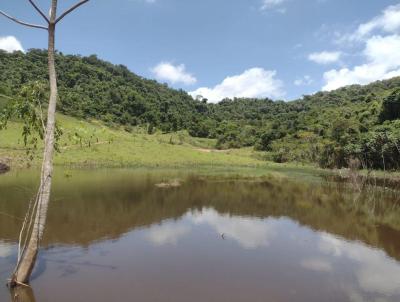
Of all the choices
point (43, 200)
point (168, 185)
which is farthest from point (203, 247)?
point (168, 185)

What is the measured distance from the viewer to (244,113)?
504 ft

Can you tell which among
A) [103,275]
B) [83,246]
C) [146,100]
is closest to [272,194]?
[83,246]

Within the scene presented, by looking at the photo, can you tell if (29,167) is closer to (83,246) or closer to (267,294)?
(83,246)

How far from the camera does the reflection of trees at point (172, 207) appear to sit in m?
19.5

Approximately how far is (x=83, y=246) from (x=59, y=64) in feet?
403

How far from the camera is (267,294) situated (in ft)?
39.8

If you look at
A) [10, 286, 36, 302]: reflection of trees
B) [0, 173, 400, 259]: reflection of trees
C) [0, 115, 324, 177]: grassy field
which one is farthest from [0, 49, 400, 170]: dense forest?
[10, 286, 36, 302]: reflection of trees

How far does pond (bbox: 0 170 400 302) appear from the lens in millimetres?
12219

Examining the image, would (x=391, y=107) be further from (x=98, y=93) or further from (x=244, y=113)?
(x=244, y=113)

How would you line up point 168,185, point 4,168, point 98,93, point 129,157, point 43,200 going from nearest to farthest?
point 43,200 < point 168,185 < point 4,168 < point 129,157 < point 98,93

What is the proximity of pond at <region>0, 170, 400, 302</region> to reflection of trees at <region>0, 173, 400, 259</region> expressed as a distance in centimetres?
8

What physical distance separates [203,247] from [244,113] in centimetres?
13839

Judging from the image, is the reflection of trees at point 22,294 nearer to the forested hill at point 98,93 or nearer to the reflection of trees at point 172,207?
the reflection of trees at point 172,207

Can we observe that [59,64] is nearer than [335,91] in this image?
Yes
